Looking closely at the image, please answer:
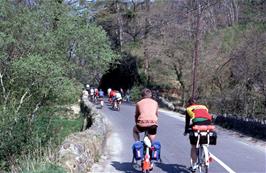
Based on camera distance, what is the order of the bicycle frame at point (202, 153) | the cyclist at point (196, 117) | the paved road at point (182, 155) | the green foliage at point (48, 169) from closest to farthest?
the green foliage at point (48, 169) → the bicycle frame at point (202, 153) → the cyclist at point (196, 117) → the paved road at point (182, 155)

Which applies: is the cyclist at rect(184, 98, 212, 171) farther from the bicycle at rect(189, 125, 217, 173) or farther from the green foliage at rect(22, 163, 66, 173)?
the green foliage at rect(22, 163, 66, 173)

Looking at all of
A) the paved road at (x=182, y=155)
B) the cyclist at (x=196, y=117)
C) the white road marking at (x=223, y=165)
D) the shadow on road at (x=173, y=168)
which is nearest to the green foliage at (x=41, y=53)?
the paved road at (x=182, y=155)

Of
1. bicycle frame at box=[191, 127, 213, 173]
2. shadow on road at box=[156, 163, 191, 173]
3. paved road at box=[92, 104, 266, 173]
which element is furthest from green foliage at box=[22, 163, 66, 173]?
shadow on road at box=[156, 163, 191, 173]

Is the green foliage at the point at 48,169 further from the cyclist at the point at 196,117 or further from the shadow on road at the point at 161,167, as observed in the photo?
the cyclist at the point at 196,117

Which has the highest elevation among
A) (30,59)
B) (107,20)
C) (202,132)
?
(107,20)

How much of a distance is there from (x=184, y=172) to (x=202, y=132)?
1.51 meters

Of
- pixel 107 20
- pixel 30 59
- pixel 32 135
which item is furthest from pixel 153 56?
pixel 32 135

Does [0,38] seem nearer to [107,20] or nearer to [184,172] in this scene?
[184,172]

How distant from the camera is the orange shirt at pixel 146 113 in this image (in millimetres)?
9156

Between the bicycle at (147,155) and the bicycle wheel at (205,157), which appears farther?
the bicycle at (147,155)

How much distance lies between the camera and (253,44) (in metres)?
28.5

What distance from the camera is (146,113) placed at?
30.1 ft

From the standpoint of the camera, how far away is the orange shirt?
30.0 feet

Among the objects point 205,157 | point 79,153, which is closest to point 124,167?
point 79,153
